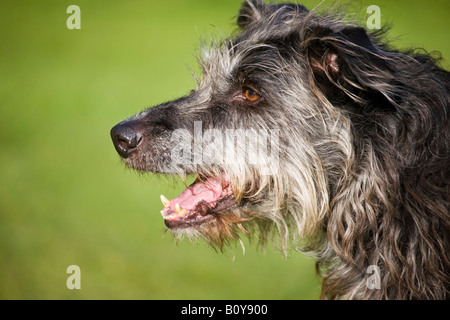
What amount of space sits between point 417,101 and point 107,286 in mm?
3887

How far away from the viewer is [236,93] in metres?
3.96

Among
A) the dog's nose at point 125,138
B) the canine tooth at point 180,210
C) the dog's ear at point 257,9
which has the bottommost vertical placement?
the canine tooth at point 180,210

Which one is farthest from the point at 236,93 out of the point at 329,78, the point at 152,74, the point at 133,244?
the point at 152,74

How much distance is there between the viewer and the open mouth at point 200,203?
3.82m

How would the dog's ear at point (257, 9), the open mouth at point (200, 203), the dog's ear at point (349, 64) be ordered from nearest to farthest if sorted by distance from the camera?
the dog's ear at point (349, 64), the open mouth at point (200, 203), the dog's ear at point (257, 9)

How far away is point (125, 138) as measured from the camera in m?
3.88

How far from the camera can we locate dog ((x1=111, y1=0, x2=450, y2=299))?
3439 mm

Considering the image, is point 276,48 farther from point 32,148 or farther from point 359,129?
point 32,148

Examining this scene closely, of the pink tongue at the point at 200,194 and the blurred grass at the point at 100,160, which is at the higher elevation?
the blurred grass at the point at 100,160

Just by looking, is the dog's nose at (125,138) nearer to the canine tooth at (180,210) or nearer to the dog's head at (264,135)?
the dog's head at (264,135)

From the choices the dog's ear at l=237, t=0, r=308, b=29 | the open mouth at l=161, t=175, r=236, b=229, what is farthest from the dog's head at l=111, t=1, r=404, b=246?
the dog's ear at l=237, t=0, r=308, b=29

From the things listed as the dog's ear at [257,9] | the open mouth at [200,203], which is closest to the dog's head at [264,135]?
the open mouth at [200,203]

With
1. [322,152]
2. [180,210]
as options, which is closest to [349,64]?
[322,152]

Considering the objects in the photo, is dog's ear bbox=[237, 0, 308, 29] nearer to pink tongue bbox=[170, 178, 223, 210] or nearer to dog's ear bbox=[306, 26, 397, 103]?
dog's ear bbox=[306, 26, 397, 103]
